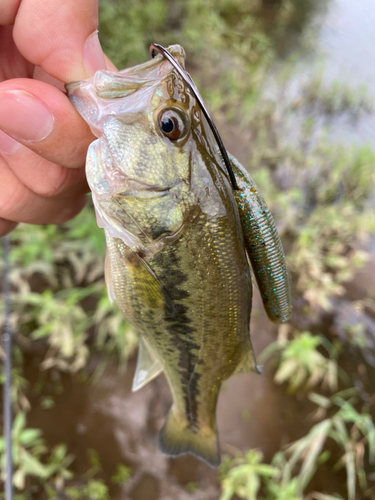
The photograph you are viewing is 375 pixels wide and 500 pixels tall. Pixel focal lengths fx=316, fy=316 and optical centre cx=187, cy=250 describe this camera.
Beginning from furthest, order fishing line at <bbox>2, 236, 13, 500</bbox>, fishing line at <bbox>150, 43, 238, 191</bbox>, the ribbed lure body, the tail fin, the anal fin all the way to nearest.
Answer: fishing line at <bbox>2, 236, 13, 500</bbox> → the tail fin → the anal fin → the ribbed lure body → fishing line at <bbox>150, 43, 238, 191</bbox>

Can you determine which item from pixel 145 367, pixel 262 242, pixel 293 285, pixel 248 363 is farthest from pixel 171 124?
pixel 293 285

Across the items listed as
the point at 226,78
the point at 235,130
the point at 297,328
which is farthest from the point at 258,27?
the point at 297,328

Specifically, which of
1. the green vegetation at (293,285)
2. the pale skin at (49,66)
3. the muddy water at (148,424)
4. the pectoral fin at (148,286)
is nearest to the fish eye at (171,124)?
the pale skin at (49,66)

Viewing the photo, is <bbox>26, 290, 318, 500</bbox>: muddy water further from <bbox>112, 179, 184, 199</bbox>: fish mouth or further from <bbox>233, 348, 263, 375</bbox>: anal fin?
<bbox>112, 179, 184, 199</bbox>: fish mouth

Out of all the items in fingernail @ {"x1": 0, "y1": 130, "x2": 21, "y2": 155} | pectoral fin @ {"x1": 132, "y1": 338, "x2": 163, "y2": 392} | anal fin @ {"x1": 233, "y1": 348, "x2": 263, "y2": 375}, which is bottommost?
pectoral fin @ {"x1": 132, "y1": 338, "x2": 163, "y2": 392}

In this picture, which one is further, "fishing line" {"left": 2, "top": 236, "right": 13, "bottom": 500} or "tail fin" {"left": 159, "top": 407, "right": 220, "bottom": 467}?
"fishing line" {"left": 2, "top": 236, "right": 13, "bottom": 500}

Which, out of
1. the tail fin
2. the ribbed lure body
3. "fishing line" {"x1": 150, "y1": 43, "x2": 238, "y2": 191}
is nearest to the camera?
"fishing line" {"x1": 150, "y1": 43, "x2": 238, "y2": 191}

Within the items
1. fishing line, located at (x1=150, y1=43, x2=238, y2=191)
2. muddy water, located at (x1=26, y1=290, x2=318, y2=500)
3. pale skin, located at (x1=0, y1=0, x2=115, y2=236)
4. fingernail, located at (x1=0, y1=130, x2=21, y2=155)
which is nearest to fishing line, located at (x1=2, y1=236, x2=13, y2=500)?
muddy water, located at (x1=26, y1=290, x2=318, y2=500)
